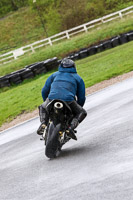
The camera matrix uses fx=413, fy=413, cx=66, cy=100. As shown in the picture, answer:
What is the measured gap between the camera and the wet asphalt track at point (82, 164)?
17.3ft

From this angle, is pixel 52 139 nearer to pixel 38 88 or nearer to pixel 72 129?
pixel 72 129

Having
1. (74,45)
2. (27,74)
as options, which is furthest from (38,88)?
(74,45)

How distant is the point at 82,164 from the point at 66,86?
64.0 inches

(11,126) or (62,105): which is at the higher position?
(62,105)

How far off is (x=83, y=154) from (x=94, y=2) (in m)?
45.9

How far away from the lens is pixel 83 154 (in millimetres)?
7207

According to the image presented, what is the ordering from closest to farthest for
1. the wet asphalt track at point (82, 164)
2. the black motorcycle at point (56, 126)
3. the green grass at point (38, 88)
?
the wet asphalt track at point (82, 164)
the black motorcycle at point (56, 126)
the green grass at point (38, 88)

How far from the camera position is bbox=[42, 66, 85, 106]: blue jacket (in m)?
7.41

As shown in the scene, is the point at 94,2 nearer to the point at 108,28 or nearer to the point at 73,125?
the point at 108,28

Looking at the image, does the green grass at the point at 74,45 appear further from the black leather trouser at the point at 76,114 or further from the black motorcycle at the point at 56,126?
the black motorcycle at the point at 56,126

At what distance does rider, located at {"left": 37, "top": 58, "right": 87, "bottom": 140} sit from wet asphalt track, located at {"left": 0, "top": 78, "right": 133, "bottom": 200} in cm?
58

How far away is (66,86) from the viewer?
7531 millimetres

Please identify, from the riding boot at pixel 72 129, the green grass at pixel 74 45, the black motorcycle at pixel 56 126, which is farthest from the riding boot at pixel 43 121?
the green grass at pixel 74 45

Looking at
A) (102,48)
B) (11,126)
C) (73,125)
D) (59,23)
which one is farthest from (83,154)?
(59,23)
